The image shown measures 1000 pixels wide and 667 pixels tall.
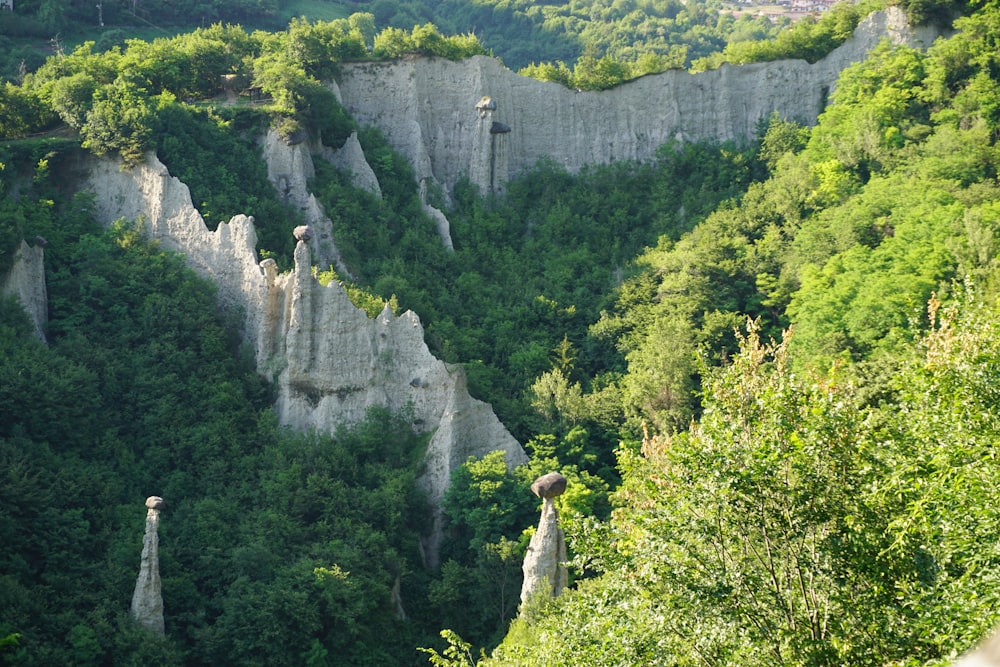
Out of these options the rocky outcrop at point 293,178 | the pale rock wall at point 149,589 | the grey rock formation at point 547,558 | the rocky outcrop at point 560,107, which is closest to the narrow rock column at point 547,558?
the grey rock formation at point 547,558

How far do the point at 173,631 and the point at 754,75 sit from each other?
30.6 meters

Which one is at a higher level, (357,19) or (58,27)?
(357,19)

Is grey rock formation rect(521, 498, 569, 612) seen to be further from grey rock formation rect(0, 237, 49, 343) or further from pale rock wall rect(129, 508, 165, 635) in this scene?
grey rock formation rect(0, 237, 49, 343)

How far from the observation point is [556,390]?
3547 cm

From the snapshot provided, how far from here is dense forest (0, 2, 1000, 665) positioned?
1469cm

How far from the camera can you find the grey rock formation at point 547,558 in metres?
27.3

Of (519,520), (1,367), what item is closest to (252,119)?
(1,367)

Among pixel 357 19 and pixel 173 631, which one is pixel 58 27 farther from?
pixel 173 631

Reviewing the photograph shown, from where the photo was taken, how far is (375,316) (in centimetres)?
3478

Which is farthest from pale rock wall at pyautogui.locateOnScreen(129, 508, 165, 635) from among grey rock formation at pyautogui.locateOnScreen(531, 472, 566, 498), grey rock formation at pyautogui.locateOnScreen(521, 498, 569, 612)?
grey rock formation at pyautogui.locateOnScreen(531, 472, 566, 498)

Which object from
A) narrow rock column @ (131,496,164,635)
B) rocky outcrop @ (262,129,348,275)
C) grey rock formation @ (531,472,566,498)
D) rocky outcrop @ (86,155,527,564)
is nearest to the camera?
grey rock formation @ (531,472,566,498)

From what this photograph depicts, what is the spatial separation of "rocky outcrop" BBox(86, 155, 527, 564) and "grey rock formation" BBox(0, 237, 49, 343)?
4556 mm

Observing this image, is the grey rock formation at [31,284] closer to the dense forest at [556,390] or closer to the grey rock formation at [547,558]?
the dense forest at [556,390]

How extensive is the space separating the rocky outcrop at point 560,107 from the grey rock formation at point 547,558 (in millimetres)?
20470
